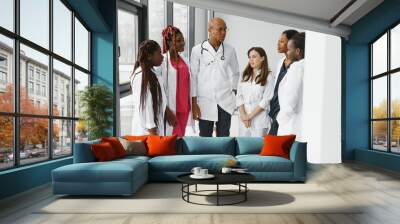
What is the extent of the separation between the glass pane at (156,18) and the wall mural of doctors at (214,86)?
944mm

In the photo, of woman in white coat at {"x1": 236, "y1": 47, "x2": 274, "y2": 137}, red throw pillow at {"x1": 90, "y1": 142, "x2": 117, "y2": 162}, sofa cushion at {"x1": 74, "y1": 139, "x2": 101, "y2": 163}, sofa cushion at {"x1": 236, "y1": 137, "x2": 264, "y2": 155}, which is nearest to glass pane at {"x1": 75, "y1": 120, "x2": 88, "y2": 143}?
red throw pillow at {"x1": 90, "y1": 142, "x2": 117, "y2": 162}

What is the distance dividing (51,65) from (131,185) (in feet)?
9.33

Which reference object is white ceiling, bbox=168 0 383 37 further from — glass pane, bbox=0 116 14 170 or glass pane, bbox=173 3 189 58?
glass pane, bbox=0 116 14 170

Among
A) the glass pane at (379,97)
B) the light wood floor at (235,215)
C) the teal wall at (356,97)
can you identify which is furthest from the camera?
the teal wall at (356,97)

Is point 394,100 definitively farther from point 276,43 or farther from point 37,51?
point 37,51

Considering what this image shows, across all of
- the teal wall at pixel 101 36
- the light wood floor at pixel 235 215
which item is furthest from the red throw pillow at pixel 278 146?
the teal wall at pixel 101 36

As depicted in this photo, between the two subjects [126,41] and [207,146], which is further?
[126,41]

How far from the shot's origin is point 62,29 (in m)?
7.29

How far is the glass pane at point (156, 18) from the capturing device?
9.20 meters

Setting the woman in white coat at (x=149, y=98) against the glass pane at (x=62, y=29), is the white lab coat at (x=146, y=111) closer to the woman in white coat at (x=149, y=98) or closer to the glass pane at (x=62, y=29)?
the woman in white coat at (x=149, y=98)

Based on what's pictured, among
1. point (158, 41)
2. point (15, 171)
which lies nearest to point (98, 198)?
point (15, 171)

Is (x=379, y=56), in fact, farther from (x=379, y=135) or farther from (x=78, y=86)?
(x=78, y=86)

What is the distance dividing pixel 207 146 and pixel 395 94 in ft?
14.6

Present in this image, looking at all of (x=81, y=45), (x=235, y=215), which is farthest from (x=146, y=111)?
(x=235, y=215)
